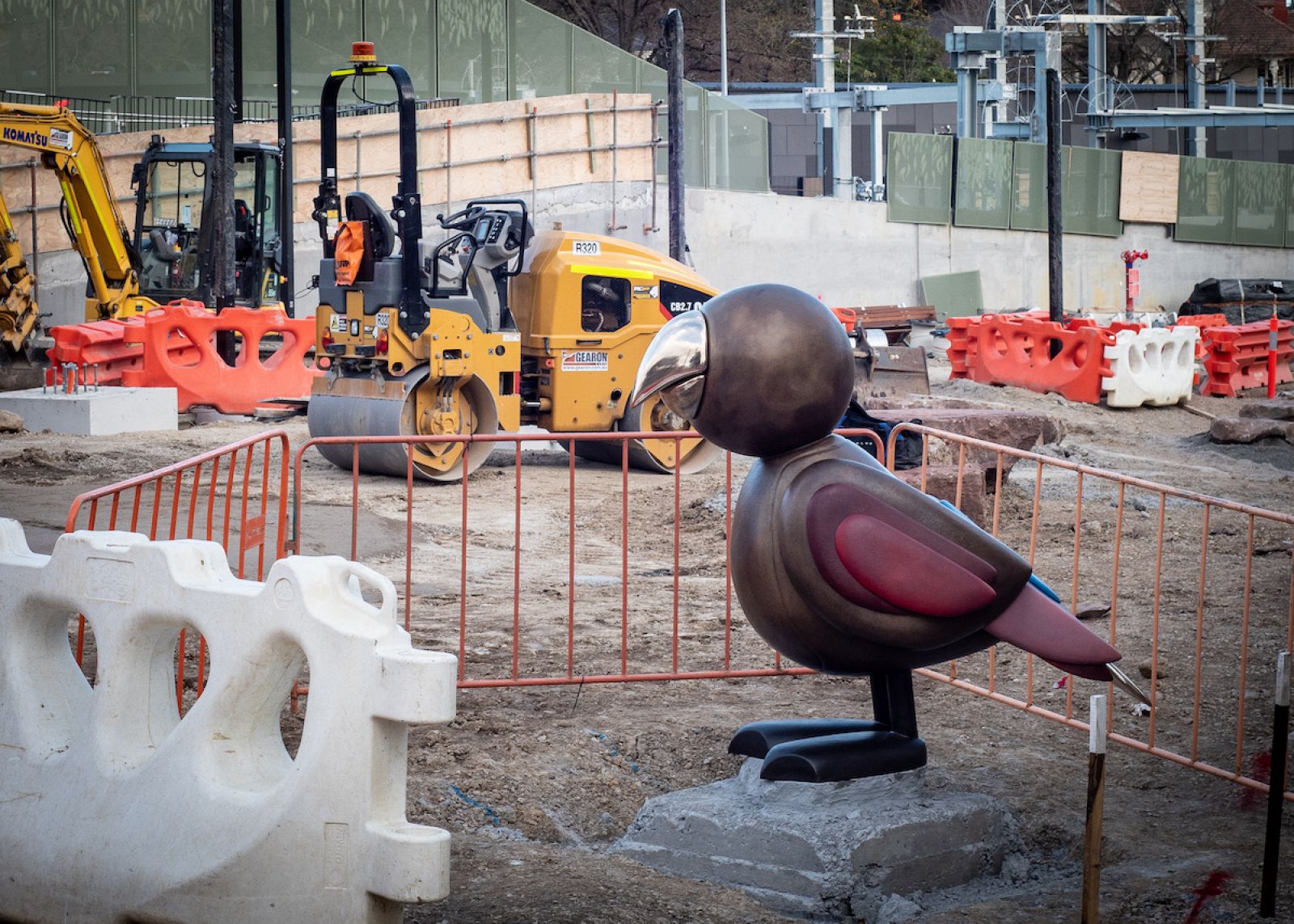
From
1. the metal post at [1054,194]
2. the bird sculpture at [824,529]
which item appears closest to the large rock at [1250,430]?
the metal post at [1054,194]

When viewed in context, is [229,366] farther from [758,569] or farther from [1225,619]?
[758,569]

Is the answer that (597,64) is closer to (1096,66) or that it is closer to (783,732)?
(1096,66)

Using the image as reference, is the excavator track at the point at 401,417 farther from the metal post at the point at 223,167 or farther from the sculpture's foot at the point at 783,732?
the sculpture's foot at the point at 783,732

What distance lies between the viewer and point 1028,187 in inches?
1272

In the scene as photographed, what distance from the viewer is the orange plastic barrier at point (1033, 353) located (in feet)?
60.2

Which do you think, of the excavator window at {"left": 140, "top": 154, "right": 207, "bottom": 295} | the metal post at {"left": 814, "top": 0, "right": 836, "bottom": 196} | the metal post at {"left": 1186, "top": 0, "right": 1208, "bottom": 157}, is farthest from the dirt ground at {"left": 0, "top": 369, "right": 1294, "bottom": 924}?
the metal post at {"left": 1186, "top": 0, "right": 1208, "bottom": 157}

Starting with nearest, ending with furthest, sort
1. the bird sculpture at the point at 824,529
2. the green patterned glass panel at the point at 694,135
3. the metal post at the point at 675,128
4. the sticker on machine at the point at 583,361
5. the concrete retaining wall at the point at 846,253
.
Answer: the bird sculpture at the point at 824,529 → the sticker on machine at the point at 583,361 → the metal post at the point at 675,128 → the concrete retaining wall at the point at 846,253 → the green patterned glass panel at the point at 694,135

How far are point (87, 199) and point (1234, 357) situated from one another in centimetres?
1441

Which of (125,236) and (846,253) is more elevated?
(846,253)

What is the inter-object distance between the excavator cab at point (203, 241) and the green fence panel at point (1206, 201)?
22292 mm

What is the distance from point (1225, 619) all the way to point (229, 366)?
11781mm

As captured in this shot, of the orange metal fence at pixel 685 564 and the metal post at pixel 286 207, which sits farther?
the metal post at pixel 286 207

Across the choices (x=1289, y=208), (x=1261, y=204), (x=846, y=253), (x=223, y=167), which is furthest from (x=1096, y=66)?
(x=223, y=167)

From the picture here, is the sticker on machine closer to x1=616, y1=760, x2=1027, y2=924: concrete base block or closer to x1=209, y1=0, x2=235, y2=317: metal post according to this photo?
x1=209, y1=0, x2=235, y2=317: metal post
